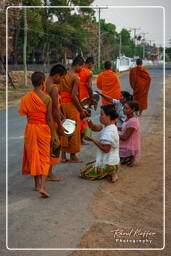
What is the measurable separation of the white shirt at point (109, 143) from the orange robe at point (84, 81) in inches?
100

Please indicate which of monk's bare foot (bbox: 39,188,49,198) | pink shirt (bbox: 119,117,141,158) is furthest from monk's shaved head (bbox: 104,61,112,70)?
monk's bare foot (bbox: 39,188,49,198)

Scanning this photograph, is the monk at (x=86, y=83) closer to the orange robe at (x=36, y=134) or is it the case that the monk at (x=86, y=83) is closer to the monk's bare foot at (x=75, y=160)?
the monk's bare foot at (x=75, y=160)

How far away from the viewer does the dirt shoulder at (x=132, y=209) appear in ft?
12.6

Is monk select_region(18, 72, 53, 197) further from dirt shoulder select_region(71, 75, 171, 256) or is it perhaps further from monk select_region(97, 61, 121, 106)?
monk select_region(97, 61, 121, 106)

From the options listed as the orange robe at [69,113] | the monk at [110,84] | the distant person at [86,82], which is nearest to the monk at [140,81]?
the monk at [110,84]

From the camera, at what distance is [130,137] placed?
6.66 metres

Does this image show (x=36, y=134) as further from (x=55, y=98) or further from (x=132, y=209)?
(x=132, y=209)

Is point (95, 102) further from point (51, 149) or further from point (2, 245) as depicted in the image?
point (2, 245)

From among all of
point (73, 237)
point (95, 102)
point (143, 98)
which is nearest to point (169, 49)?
point (143, 98)

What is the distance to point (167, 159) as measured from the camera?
7258 mm

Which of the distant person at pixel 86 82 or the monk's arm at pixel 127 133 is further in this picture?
the distant person at pixel 86 82

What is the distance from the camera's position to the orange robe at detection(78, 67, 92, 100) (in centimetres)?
816

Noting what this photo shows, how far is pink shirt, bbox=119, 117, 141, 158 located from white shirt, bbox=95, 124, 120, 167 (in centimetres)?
86

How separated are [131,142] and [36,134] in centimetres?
206
